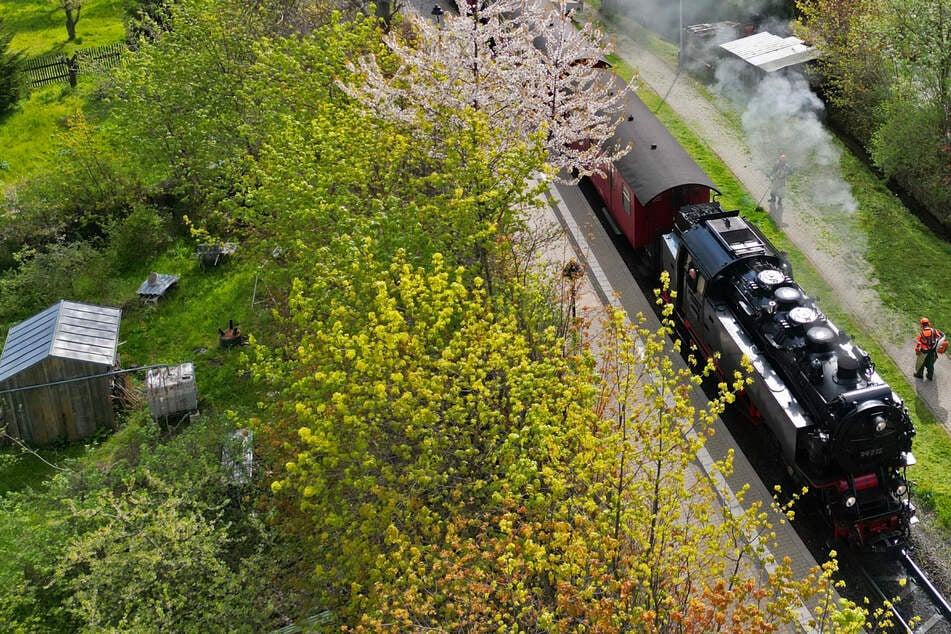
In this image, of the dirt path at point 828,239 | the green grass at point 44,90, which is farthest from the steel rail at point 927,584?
the green grass at point 44,90

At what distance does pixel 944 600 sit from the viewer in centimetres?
1441

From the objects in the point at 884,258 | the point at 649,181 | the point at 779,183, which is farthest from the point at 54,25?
the point at 884,258

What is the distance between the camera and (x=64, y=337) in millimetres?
19312

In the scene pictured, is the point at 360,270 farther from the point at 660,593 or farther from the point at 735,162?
the point at 735,162

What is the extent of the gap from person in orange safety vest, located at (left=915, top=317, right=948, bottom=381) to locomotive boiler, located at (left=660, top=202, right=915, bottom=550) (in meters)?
3.42

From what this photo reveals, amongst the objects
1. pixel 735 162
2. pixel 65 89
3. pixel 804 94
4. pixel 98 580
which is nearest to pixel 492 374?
pixel 98 580

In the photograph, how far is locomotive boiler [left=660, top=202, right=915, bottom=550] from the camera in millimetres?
14547

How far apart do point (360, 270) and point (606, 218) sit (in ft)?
45.2

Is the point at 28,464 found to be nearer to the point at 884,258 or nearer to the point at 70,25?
the point at 884,258

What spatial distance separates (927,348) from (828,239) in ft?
20.8

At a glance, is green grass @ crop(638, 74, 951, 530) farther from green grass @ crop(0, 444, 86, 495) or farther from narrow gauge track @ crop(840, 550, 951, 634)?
green grass @ crop(0, 444, 86, 495)

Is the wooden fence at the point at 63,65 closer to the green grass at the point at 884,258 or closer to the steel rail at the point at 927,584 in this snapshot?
the green grass at the point at 884,258

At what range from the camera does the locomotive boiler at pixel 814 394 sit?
1455 cm

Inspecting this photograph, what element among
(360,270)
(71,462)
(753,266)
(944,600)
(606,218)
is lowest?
(944,600)
